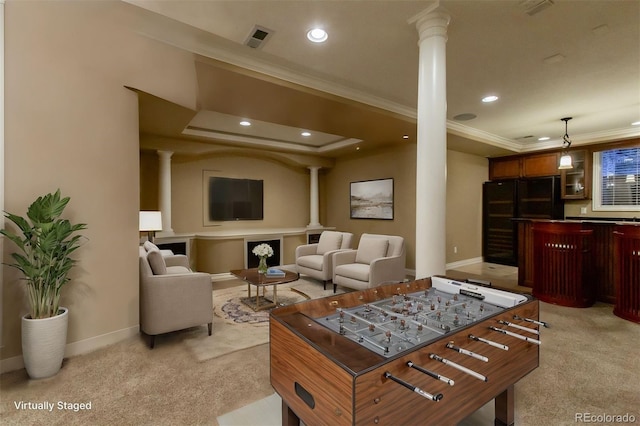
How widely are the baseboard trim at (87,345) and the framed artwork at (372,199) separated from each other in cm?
472

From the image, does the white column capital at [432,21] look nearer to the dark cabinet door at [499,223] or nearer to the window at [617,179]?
the dark cabinet door at [499,223]

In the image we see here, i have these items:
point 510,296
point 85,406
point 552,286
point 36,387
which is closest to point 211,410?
point 85,406

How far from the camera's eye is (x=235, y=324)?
126 inches

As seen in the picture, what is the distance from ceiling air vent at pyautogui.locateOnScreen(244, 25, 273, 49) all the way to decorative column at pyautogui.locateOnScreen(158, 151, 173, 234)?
10.4 feet

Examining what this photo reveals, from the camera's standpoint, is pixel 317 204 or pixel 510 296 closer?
pixel 510 296

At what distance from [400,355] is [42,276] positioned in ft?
8.48

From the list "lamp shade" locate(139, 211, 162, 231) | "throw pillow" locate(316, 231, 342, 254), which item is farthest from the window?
"lamp shade" locate(139, 211, 162, 231)

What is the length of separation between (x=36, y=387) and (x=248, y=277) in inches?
80.2

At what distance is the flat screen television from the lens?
5.88m

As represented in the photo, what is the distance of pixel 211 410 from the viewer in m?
1.84

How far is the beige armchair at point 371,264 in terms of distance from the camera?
13.1ft

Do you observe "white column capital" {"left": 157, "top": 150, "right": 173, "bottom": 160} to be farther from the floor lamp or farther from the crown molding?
the crown molding

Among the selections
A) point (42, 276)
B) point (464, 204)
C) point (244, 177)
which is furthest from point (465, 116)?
point (42, 276)

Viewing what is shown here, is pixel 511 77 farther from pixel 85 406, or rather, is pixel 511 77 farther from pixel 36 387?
pixel 36 387
